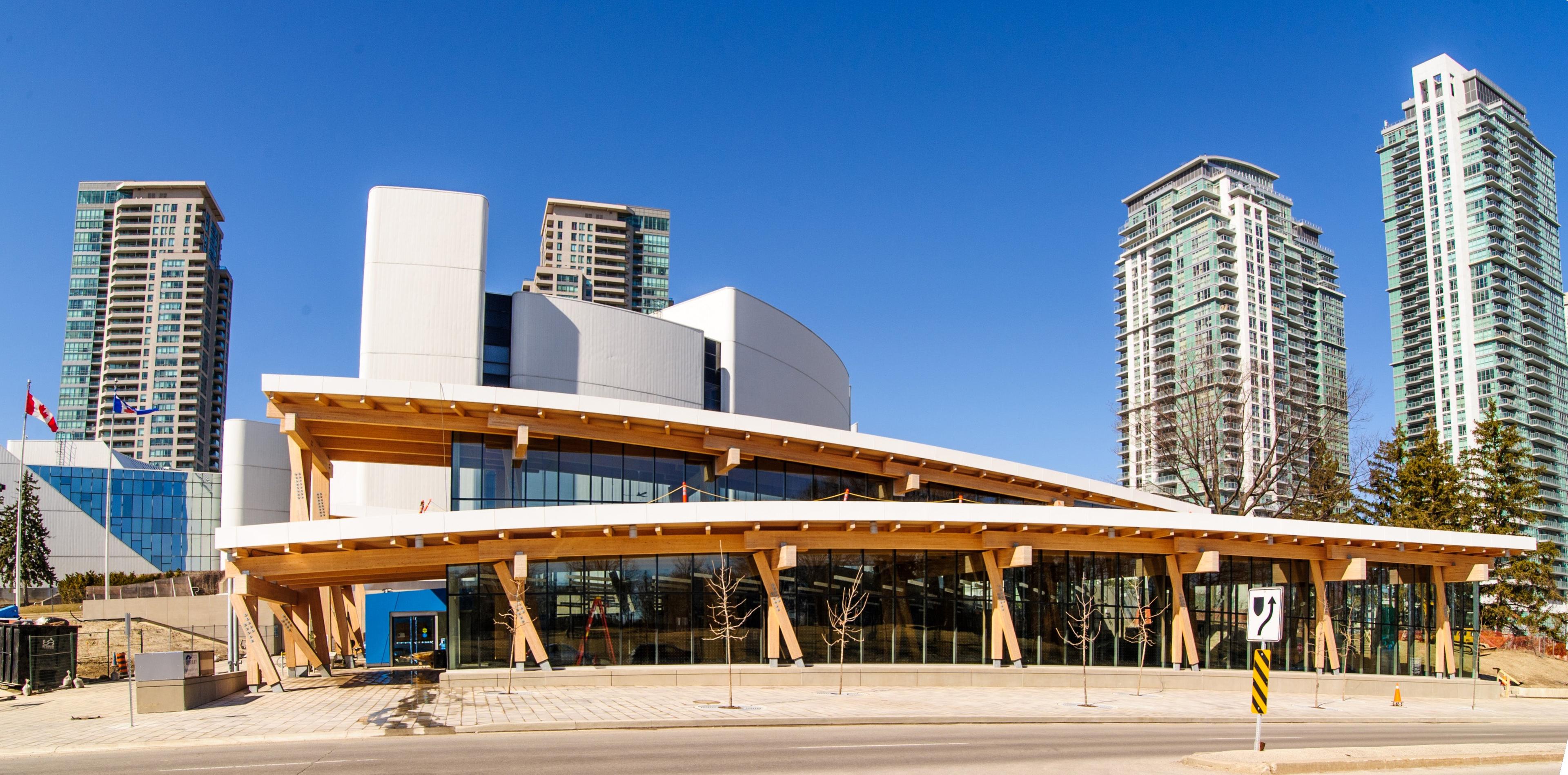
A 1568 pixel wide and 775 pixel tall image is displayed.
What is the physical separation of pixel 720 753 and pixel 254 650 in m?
15.5

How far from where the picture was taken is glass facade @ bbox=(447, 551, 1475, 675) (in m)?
27.1

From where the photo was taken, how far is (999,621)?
30.2 meters

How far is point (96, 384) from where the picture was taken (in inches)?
5842

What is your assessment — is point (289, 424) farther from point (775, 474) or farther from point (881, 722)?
point (881, 722)

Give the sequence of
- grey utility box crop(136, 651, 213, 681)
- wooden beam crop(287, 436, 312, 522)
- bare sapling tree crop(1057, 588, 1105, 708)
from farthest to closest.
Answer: bare sapling tree crop(1057, 588, 1105, 708) → wooden beam crop(287, 436, 312, 522) → grey utility box crop(136, 651, 213, 681)

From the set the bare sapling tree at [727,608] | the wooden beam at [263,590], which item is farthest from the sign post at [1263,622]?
the wooden beam at [263,590]

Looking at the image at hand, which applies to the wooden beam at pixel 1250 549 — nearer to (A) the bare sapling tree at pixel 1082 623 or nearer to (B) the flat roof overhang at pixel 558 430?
(A) the bare sapling tree at pixel 1082 623

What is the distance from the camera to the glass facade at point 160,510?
3211 inches

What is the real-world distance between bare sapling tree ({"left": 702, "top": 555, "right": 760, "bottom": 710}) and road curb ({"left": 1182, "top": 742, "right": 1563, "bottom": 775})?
43.7ft

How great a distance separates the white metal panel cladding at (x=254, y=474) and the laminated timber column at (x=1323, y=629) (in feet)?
164

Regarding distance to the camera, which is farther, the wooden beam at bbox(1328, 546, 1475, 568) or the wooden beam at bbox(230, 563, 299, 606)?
the wooden beam at bbox(1328, 546, 1475, 568)

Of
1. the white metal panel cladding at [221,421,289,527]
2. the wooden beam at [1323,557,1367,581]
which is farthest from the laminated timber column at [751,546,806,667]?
the white metal panel cladding at [221,421,289,527]

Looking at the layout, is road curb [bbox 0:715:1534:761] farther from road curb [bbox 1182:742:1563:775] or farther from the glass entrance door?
the glass entrance door

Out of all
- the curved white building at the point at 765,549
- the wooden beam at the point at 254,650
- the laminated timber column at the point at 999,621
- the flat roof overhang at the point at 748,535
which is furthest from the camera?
the laminated timber column at the point at 999,621
